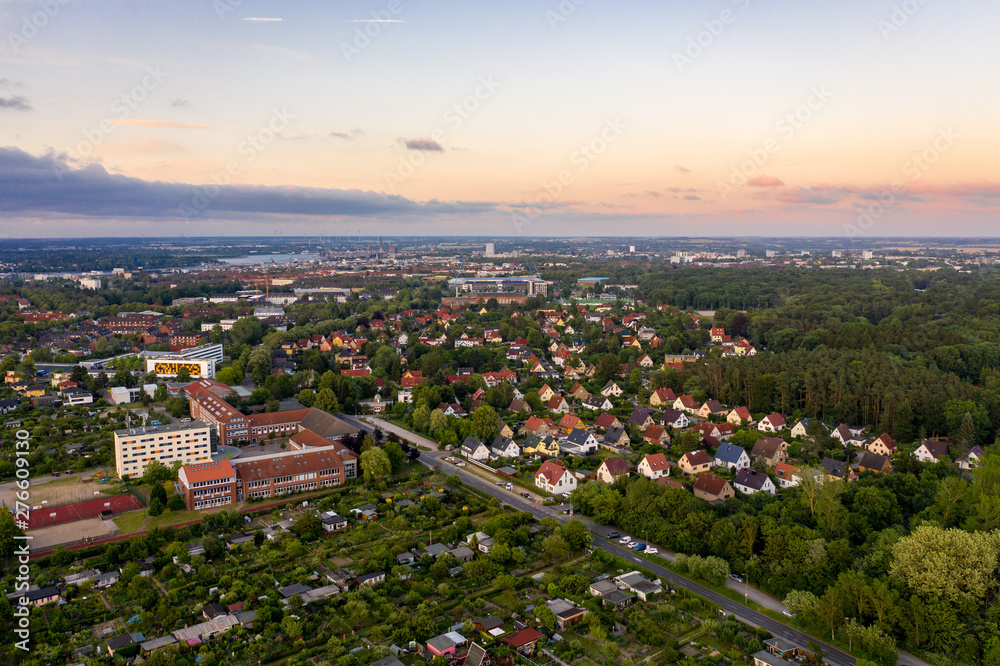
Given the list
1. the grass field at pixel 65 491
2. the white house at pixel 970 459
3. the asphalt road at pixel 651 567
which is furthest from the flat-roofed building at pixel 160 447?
the white house at pixel 970 459

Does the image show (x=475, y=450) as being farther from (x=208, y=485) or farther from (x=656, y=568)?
(x=656, y=568)

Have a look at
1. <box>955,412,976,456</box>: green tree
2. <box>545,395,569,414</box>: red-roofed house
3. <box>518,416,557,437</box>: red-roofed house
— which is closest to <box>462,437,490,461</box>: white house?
<box>518,416,557,437</box>: red-roofed house

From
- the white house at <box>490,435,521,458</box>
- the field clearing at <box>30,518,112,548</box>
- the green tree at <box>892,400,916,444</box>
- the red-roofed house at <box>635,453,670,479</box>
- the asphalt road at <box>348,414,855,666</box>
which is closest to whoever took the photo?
the asphalt road at <box>348,414,855,666</box>

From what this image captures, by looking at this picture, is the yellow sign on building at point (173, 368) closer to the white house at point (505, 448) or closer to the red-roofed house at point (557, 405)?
the red-roofed house at point (557, 405)

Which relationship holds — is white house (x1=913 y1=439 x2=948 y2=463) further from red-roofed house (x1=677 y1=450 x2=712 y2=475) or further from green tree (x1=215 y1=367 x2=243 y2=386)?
green tree (x1=215 y1=367 x2=243 y2=386)

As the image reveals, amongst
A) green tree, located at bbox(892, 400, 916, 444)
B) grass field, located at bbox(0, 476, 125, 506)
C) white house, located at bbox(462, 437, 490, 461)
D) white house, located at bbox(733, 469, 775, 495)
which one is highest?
green tree, located at bbox(892, 400, 916, 444)

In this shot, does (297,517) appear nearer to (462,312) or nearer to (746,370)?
(746,370)
